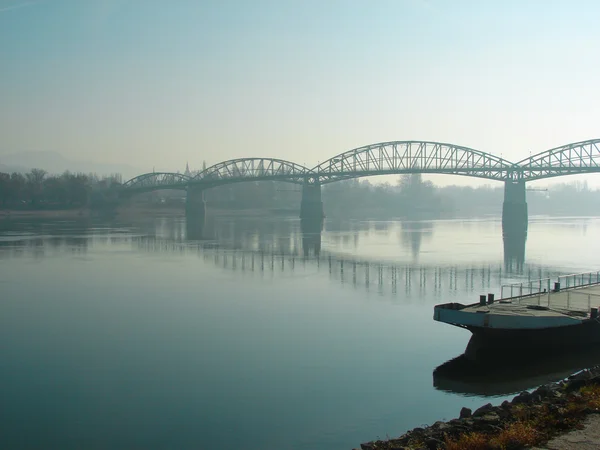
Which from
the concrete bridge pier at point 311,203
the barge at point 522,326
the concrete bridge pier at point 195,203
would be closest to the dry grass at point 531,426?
the barge at point 522,326

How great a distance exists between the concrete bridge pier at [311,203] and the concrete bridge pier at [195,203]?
66.7 feet

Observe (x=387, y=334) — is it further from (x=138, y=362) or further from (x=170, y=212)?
(x=170, y=212)

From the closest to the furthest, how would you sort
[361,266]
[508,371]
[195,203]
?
1. [508,371]
2. [361,266]
3. [195,203]

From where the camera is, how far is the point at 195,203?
11294 cm

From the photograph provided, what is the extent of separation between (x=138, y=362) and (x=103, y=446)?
14.6ft

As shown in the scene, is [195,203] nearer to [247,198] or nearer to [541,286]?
[247,198]

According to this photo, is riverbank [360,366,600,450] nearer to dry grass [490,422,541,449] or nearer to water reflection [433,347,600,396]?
dry grass [490,422,541,449]

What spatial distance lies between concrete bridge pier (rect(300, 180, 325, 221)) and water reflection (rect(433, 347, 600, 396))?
266 ft

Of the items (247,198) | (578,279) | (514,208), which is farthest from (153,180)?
(578,279)

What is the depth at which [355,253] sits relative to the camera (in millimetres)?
43062

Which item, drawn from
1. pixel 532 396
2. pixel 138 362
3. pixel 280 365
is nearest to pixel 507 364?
pixel 532 396

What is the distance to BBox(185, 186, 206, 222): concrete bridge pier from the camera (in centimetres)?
11125

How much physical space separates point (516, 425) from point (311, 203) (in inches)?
3622

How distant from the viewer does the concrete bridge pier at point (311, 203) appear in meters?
97.1
